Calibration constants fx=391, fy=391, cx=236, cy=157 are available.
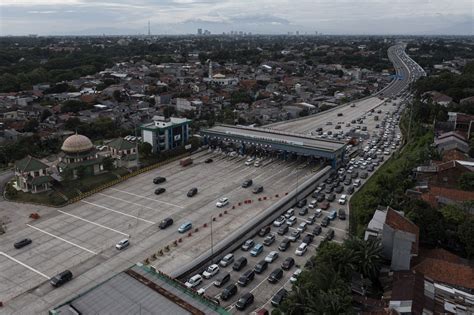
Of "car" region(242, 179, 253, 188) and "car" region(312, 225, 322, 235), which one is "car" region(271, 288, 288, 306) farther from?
"car" region(242, 179, 253, 188)

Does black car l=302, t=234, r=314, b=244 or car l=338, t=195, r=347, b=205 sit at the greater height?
car l=338, t=195, r=347, b=205

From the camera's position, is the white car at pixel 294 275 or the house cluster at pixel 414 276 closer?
the house cluster at pixel 414 276

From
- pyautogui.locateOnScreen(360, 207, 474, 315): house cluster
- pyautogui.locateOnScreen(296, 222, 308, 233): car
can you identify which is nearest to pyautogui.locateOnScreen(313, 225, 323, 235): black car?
pyautogui.locateOnScreen(296, 222, 308, 233): car

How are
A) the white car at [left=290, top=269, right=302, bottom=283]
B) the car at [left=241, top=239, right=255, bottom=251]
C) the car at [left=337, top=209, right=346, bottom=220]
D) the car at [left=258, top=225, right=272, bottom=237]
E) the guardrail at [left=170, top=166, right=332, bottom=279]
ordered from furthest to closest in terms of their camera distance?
1. the car at [left=337, top=209, right=346, bottom=220]
2. the car at [left=258, top=225, right=272, bottom=237]
3. the car at [left=241, top=239, right=255, bottom=251]
4. the guardrail at [left=170, top=166, right=332, bottom=279]
5. the white car at [left=290, top=269, right=302, bottom=283]

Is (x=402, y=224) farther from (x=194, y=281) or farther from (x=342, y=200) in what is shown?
(x=194, y=281)

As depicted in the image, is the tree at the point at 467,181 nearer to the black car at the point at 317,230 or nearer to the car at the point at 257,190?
the black car at the point at 317,230

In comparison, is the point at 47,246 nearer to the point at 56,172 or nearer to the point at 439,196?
the point at 56,172

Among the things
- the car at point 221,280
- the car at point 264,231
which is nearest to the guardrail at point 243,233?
the car at point 264,231
